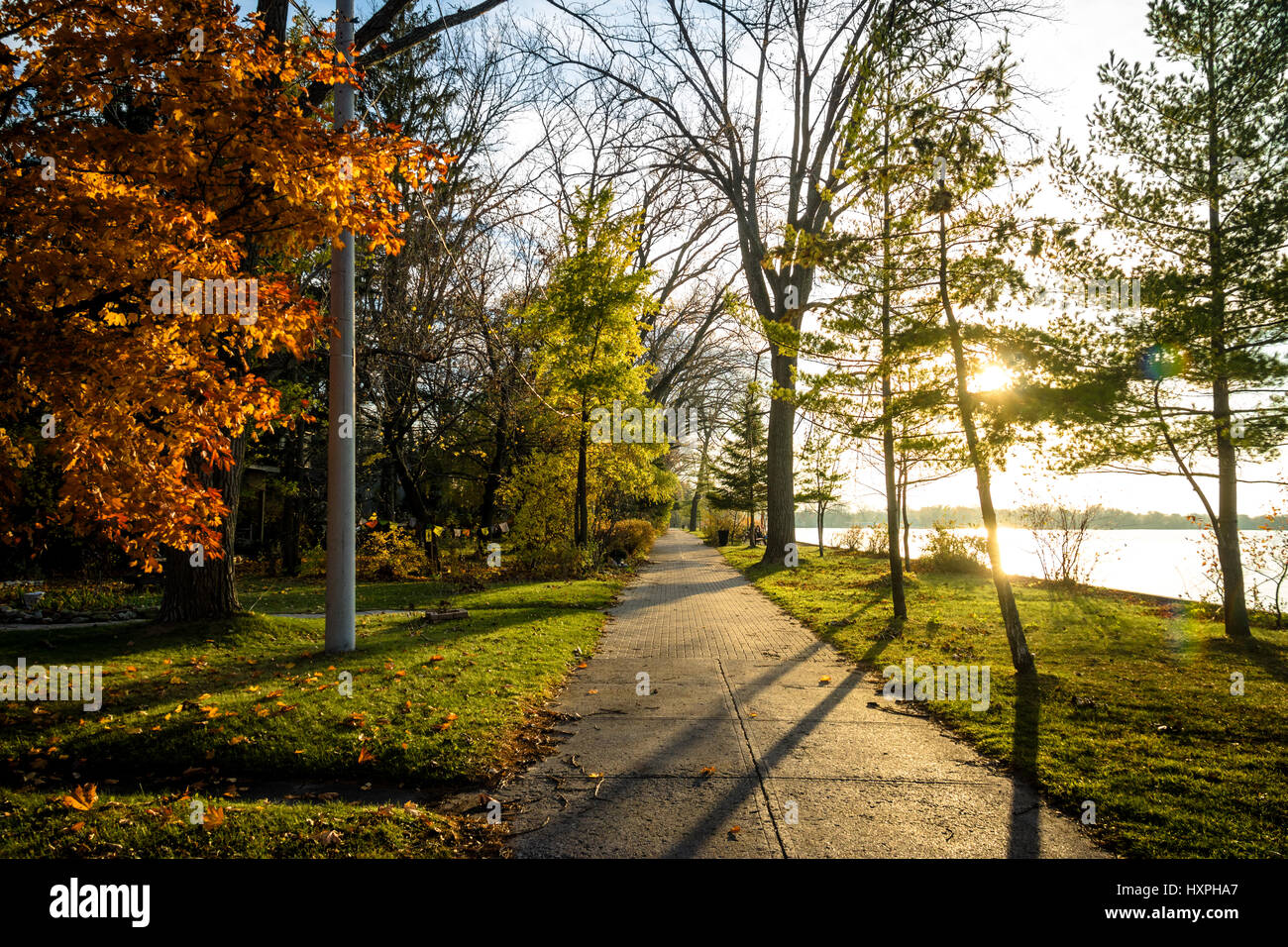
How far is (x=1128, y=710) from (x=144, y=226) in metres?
8.93

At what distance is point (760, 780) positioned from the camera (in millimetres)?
4234

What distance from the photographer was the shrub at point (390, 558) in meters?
16.8

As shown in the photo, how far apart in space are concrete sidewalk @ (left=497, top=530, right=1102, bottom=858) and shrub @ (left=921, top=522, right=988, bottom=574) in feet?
47.6

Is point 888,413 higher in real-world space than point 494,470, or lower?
higher

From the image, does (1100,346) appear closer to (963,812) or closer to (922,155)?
(922,155)

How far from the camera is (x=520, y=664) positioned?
7.15m

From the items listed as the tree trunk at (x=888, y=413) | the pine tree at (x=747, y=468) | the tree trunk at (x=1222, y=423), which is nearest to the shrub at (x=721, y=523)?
the pine tree at (x=747, y=468)

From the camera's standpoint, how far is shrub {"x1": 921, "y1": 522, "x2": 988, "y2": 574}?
1995 centimetres

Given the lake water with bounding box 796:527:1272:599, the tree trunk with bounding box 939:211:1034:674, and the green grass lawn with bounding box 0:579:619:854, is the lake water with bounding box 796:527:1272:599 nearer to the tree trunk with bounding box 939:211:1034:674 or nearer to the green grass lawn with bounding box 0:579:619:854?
the tree trunk with bounding box 939:211:1034:674

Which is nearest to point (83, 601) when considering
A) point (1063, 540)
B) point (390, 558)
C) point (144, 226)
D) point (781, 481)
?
point (390, 558)

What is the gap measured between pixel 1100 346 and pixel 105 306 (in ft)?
35.2

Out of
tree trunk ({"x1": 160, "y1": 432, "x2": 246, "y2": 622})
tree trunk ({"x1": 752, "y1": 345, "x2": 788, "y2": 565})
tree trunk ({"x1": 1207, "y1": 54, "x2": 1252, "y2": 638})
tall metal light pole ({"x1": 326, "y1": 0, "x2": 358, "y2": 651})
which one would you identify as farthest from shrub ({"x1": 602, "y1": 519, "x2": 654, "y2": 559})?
tree trunk ({"x1": 1207, "y1": 54, "x2": 1252, "y2": 638})

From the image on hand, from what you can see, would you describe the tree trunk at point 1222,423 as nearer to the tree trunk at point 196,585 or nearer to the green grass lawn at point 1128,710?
the green grass lawn at point 1128,710

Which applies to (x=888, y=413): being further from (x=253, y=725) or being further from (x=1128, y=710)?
(x=253, y=725)
